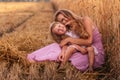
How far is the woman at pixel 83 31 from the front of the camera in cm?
715

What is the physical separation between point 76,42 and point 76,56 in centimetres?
23

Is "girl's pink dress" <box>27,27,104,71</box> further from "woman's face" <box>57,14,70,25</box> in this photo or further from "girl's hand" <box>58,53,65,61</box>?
"woman's face" <box>57,14,70,25</box>

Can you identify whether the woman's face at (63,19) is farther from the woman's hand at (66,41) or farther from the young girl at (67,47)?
the woman's hand at (66,41)

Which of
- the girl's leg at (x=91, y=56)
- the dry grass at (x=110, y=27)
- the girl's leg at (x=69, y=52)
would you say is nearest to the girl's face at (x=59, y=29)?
the girl's leg at (x=69, y=52)

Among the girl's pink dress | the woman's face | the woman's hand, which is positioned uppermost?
the woman's face

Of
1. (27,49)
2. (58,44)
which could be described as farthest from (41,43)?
(58,44)

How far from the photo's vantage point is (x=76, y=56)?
712 cm

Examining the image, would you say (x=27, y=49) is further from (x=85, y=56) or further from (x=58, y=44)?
(x=85, y=56)

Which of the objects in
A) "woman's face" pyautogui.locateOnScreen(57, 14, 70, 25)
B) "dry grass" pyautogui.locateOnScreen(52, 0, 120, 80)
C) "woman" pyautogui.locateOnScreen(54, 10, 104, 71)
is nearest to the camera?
"dry grass" pyautogui.locateOnScreen(52, 0, 120, 80)

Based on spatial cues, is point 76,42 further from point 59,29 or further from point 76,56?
point 59,29

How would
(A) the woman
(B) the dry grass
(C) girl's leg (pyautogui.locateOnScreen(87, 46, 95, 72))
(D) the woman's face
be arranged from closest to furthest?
1. (B) the dry grass
2. (C) girl's leg (pyautogui.locateOnScreen(87, 46, 95, 72))
3. (A) the woman
4. (D) the woman's face

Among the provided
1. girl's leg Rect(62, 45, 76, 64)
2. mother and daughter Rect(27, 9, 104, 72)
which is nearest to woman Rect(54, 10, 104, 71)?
mother and daughter Rect(27, 9, 104, 72)

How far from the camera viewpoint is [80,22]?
23.7ft

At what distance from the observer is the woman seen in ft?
23.5
